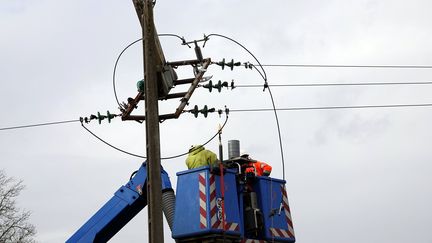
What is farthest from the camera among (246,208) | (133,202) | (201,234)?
(133,202)

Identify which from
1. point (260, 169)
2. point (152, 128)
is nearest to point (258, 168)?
point (260, 169)

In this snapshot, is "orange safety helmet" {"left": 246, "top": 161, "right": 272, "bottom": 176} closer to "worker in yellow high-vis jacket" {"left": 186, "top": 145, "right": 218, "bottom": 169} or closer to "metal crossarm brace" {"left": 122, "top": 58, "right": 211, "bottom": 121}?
"worker in yellow high-vis jacket" {"left": 186, "top": 145, "right": 218, "bottom": 169}

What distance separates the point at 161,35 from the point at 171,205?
288 centimetres

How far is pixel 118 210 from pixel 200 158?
1666 millimetres

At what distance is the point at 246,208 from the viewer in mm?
8555

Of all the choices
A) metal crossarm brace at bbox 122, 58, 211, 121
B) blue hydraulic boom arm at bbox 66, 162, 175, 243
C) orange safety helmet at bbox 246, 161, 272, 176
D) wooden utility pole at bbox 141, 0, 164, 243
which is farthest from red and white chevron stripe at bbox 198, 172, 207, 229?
metal crossarm brace at bbox 122, 58, 211, 121

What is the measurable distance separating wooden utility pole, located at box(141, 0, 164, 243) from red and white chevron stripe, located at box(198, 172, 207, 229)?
0.63 metres

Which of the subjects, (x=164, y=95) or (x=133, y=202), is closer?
(x=133, y=202)

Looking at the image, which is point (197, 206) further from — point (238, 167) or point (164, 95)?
point (164, 95)

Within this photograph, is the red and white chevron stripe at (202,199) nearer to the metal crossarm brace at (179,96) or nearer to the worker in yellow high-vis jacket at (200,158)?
the worker in yellow high-vis jacket at (200,158)

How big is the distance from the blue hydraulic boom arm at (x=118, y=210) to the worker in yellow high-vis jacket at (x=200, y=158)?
0.76 m

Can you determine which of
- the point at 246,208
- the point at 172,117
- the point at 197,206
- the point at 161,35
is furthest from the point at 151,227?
the point at 161,35

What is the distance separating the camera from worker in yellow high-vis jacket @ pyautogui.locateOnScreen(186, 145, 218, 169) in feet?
28.0

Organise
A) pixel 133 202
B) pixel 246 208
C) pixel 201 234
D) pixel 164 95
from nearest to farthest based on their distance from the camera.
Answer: pixel 201 234
pixel 246 208
pixel 133 202
pixel 164 95
